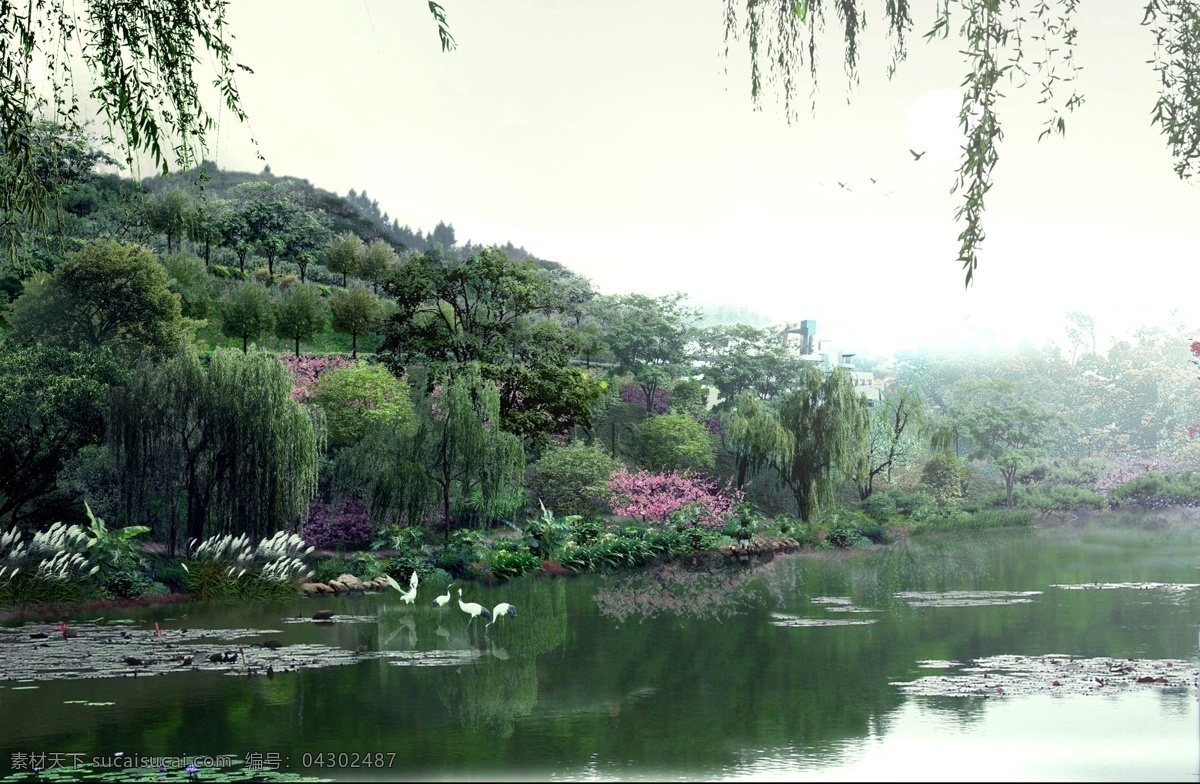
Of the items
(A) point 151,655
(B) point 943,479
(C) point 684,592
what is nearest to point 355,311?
(C) point 684,592

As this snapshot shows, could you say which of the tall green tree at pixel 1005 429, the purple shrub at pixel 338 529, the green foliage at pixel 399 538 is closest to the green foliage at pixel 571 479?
the green foliage at pixel 399 538

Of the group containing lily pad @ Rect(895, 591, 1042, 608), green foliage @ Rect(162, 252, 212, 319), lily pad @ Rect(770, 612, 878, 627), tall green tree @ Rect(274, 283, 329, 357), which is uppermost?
green foliage @ Rect(162, 252, 212, 319)

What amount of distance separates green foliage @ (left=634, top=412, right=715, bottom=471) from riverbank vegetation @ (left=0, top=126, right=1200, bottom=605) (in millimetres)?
86

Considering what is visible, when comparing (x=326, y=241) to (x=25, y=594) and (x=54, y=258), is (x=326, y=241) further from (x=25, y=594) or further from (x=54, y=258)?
(x=25, y=594)

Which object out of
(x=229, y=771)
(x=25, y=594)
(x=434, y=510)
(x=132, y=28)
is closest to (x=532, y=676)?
(x=229, y=771)

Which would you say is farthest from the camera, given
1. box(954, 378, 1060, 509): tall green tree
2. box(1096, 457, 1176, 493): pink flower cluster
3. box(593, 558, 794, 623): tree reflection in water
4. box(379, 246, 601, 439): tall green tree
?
box(954, 378, 1060, 509): tall green tree

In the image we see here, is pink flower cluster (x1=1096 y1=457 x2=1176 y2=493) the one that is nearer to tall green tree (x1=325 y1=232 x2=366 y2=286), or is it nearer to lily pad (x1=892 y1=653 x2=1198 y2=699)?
lily pad (x1=892 y1=653 x2=1198 y2=699)

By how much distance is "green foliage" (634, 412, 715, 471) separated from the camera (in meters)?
27.0

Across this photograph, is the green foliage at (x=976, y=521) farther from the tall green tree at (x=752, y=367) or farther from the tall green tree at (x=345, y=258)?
the tall green tree at (x=345, y=258)

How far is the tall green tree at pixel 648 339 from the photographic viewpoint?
108 feet

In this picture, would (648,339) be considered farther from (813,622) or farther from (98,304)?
(813,622)

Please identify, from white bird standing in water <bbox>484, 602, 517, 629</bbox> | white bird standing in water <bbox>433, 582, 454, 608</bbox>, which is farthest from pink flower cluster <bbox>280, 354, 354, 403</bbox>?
white bird standing in water <bbox>484, 602, 517, 629</bbox>

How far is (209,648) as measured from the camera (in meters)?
10.2

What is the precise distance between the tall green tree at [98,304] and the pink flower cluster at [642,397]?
14.4 m
